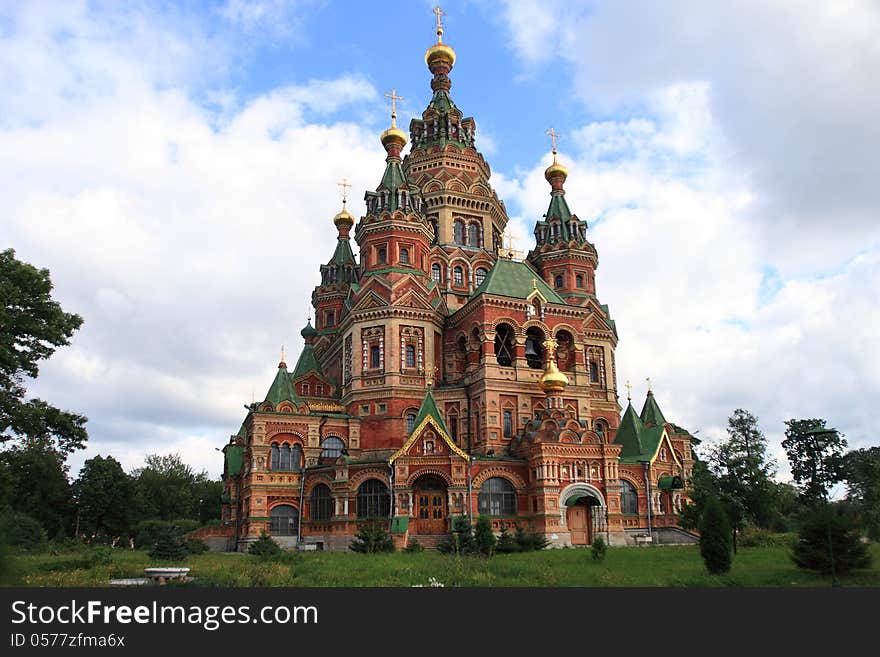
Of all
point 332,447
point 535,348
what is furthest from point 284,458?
point 535,348

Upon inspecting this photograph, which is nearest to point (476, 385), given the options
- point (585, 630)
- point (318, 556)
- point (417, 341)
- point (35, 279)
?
point (417, 341)

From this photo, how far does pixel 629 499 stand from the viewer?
37.2 m

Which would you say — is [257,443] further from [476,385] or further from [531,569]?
[531,569]

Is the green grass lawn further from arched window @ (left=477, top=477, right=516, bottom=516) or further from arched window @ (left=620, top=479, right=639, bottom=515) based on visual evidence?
arched window @ (left=620, top=479, right=639, bottom=515)

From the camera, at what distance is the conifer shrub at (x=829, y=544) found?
63.5 feet

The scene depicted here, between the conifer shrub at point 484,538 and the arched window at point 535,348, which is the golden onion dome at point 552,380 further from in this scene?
the conifer shrub at point 484,538

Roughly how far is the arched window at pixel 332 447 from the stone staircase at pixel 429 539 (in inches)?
263

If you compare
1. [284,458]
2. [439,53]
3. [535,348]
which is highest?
[439,53]

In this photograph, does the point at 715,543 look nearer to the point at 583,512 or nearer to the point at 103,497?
the point at 583,512

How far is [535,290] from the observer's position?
129 ft

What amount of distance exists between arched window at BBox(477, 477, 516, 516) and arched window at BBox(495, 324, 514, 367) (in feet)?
22.0

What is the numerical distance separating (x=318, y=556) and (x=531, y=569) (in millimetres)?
9417

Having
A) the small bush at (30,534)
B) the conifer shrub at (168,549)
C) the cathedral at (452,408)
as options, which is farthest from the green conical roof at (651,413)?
the small bush at (30,534)

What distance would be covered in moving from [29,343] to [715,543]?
2209 cm
